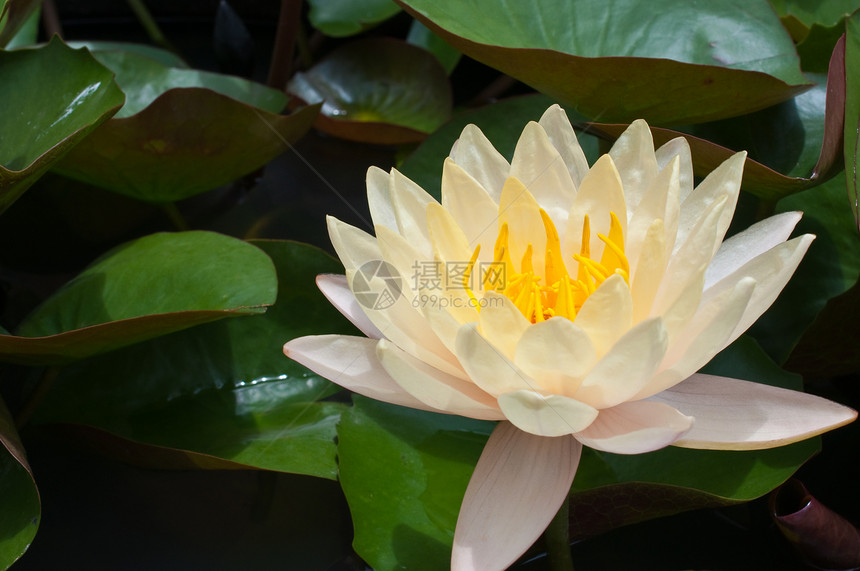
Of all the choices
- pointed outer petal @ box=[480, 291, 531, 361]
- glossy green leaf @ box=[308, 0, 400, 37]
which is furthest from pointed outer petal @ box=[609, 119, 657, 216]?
glossy green leaf @ box=[308, 0, 400, 37]

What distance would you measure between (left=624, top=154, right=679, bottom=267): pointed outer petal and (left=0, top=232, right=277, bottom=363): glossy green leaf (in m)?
0.43

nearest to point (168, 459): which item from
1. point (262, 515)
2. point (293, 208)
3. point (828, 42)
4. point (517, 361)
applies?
point (262, 515)

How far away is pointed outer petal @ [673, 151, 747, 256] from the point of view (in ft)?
2.27

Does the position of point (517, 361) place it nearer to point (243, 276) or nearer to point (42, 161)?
point (243, 276)

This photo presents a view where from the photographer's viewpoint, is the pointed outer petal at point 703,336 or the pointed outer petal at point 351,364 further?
the pointed outer petal at point 351,364

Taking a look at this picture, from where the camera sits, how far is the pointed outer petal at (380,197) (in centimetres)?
79

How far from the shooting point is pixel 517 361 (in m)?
0.63

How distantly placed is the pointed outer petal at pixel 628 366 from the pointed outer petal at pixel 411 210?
22cm

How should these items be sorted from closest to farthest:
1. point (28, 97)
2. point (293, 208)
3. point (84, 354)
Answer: point (84, 354) → point (28, 97) → point (293, 208)

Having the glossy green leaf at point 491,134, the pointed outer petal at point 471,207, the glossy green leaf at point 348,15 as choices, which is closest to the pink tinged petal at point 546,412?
the pointed outer petal at point 471,207

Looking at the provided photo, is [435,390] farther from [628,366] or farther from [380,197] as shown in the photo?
[380,197]

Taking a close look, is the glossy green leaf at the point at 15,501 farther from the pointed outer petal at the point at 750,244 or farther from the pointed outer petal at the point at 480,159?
the pointed outer petal at the point at 750,244

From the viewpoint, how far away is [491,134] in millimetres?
1107

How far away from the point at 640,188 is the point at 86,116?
700 mm
